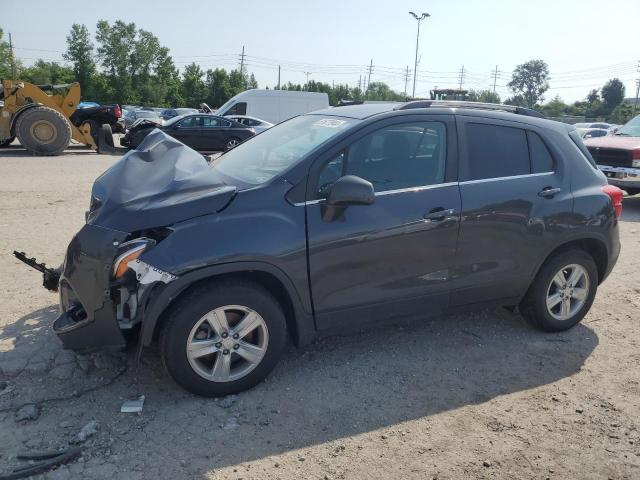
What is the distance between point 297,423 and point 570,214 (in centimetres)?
275

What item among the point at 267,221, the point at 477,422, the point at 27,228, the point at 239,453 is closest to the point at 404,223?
the point at 267,221

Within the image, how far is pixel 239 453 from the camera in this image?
2979mm

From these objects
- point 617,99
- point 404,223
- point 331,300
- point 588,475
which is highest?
point 617,99

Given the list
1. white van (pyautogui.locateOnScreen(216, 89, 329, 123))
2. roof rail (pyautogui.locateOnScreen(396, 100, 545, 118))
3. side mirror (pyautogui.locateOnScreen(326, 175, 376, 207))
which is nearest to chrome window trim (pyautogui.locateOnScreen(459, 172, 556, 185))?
roof rail (pyautogui.locateOnScreen(396, 100, 545, 118))

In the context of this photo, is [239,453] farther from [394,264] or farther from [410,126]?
[410,126]

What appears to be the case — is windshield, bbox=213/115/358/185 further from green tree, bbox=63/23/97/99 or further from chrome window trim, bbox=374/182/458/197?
green tree, bbox=63/23/97/99

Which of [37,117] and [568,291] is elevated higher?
[37,117]

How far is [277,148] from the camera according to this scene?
4109 millimetres

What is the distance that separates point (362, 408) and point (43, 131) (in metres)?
16.2

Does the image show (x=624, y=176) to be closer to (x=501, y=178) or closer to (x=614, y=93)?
(x=501, y=178)

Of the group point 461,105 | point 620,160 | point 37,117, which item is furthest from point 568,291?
point 37,117

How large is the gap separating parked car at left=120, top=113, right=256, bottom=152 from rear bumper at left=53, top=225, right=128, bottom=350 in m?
15.6

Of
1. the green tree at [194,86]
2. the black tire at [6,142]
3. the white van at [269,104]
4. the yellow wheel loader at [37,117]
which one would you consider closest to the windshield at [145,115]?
the white van at [269,104]

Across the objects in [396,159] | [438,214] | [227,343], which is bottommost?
[227,343]
